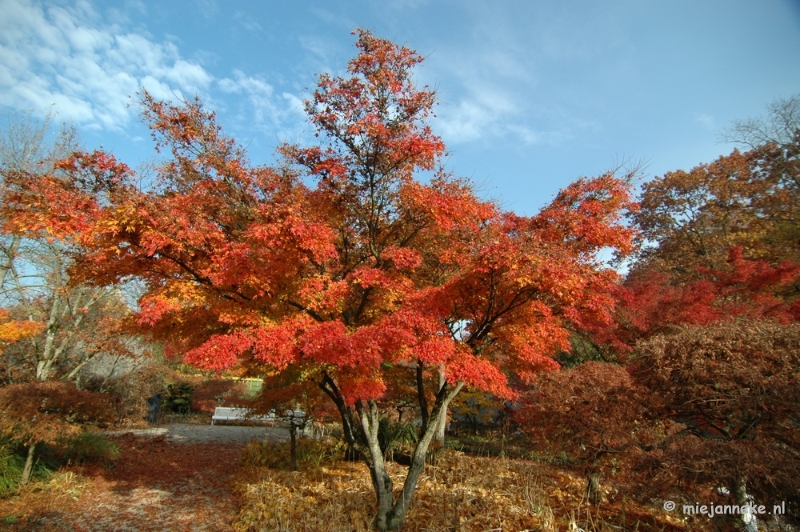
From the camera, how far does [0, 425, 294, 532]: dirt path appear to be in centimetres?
728

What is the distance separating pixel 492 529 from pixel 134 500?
7374mm

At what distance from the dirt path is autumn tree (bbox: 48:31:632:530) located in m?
3.15

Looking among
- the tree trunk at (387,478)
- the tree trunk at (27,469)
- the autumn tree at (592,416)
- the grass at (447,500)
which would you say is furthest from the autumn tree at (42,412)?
the autumn tree at (592,416)

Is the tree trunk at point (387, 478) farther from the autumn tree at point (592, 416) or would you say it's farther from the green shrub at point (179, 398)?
the green shrub at point (179, 398)

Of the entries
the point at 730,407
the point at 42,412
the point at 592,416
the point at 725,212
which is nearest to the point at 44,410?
the point at 42,412

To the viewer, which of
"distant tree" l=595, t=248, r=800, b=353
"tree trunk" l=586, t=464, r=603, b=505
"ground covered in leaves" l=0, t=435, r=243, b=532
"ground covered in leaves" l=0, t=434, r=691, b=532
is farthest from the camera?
"distant tree" l=595, t=248, r=800, b=353

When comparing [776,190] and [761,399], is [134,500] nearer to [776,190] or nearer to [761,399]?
[761,399]

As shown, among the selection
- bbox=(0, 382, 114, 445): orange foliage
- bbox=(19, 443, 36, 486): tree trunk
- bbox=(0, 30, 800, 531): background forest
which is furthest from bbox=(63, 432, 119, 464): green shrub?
bbox=(0, 382, 114, 445): orange foliage

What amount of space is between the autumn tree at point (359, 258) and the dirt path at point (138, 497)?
3145mm

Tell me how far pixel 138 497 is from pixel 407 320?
298 inches

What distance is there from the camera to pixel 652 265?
18.5 meters

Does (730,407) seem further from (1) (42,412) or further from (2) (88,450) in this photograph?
(2) (88,450)

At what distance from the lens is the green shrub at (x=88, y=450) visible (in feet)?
33.1

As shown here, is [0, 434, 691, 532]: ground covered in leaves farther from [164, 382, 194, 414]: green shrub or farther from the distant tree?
[164, 382, 194, 414]: green shrub
